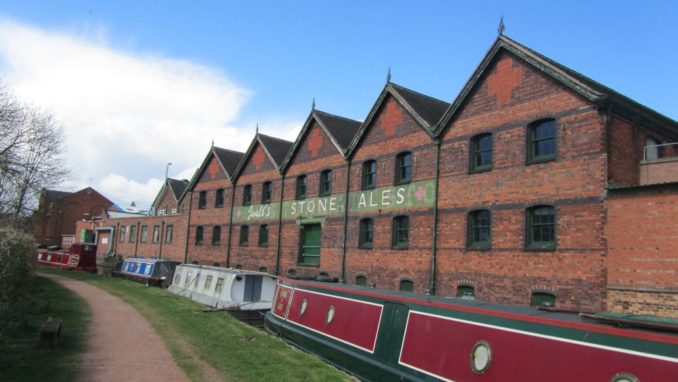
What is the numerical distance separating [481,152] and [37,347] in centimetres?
1293

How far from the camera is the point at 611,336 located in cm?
579

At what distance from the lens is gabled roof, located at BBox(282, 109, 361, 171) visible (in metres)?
22.6

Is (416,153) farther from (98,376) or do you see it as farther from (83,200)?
(83,200)

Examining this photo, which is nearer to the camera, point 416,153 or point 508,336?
point 508,336

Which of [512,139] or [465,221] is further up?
[512,139]

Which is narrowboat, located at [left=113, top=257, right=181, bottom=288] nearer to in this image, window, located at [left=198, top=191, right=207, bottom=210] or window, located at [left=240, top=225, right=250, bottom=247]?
window, located at [left=240, top=225, right=250, bottom=247]

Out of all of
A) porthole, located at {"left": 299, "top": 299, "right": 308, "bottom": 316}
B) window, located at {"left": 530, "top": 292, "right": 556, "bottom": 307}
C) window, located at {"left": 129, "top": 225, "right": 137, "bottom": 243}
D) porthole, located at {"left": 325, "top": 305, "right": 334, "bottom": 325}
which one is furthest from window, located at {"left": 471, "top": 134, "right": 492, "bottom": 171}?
window, located at {"left": 129, "top": 225, "right": 137, "bottom": 243}

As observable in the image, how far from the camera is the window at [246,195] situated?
2864cm

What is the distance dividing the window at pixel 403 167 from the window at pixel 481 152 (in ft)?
9.46

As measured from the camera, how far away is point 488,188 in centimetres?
1567

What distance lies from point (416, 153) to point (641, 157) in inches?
274

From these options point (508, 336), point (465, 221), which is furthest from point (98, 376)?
point (465, 221)

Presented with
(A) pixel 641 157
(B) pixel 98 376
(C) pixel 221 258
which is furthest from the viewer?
(C) pixel 221 258

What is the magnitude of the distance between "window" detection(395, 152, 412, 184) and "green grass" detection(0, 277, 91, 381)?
11.2 m
